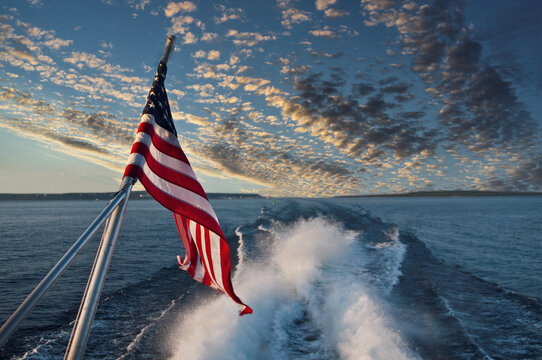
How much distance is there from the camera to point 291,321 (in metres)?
11.9

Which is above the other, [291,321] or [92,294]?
[92,294]

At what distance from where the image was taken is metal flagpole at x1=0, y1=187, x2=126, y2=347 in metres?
2.40

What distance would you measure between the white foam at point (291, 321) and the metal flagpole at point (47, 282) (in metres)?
7.25

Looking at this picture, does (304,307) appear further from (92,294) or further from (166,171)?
(92,294)

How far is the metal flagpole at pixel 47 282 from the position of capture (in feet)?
7.86

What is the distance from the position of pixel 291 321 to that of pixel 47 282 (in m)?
10.9

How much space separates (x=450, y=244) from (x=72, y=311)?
34698mm

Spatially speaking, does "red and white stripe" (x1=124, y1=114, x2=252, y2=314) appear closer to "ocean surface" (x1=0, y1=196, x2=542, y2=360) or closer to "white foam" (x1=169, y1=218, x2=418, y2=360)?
"white foam" (x1=169, y1=218, x2=418, y2=360)

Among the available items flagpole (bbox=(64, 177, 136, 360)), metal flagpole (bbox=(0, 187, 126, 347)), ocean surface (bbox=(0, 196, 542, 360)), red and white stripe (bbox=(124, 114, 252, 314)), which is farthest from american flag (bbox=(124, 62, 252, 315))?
ocean surface (bbox=(0, 196, 542, 360))

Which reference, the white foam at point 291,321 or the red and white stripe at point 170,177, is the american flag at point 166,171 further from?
the white foam at point 291,321

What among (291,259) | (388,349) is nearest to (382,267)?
(291,259)

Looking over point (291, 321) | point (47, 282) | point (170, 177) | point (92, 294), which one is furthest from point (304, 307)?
point (47, 282)

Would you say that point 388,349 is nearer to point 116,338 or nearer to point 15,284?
point 116,338

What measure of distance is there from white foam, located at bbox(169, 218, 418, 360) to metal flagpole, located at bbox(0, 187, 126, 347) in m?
7.25
